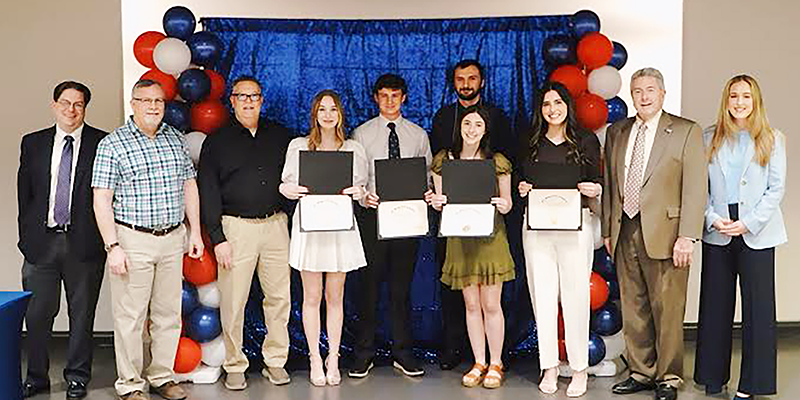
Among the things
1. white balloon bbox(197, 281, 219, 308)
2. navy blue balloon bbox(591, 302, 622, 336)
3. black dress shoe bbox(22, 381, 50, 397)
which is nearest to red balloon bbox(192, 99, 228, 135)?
white balloon bbox(197, 281, 219, 308)

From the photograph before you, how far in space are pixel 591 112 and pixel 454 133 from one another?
30.2 inches

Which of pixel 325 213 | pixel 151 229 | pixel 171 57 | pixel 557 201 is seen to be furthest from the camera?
pixel 171 57

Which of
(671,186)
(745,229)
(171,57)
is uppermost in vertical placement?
(171,57)

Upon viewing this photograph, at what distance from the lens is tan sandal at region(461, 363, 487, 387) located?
5262 mm

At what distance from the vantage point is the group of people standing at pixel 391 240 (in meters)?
4.77

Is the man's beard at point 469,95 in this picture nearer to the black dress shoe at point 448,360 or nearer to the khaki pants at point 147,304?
the black dress shoe at point 448,360

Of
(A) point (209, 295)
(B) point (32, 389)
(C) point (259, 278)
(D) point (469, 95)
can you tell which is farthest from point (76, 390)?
(D) point (469, 95)

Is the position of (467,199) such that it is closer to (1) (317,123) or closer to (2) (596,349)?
(1) (317,123)

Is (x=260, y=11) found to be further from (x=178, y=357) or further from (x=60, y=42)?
(x=178, y=357)

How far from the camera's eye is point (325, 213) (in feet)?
16.4

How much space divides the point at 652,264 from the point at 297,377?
6.87 ft

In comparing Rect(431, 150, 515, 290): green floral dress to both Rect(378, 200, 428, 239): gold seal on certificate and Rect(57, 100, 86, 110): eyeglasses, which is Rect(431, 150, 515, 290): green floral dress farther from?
Rect(57, 100, 86, 110): eyeglasses

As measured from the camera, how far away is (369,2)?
6.13m

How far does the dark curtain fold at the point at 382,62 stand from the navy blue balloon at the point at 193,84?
0.52 metres
